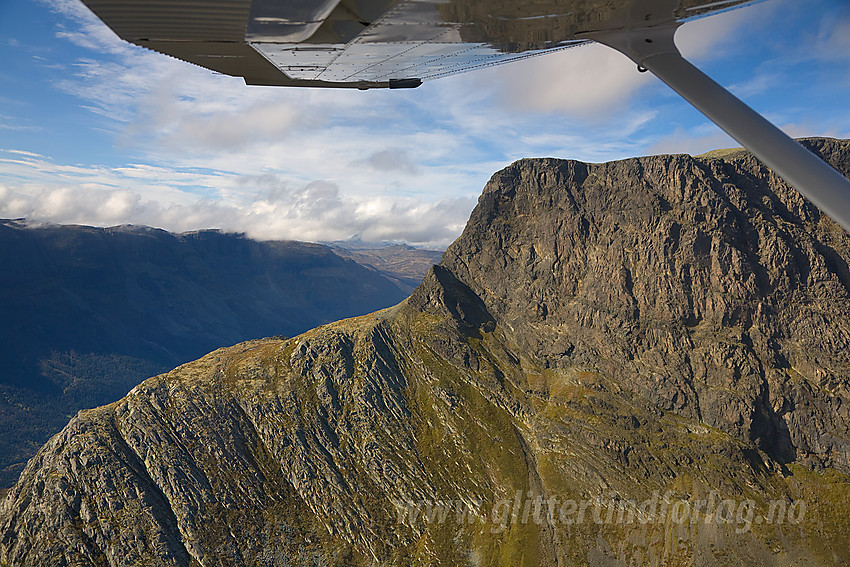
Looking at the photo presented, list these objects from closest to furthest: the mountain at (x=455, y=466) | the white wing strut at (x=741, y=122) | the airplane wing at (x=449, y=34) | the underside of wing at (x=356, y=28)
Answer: the underside of wing at (x=356, y=28) < the airplane wing at (x=449, y=34) < the white wing strut at (x=741, y=122) < the mountain at (x=455, y=466)

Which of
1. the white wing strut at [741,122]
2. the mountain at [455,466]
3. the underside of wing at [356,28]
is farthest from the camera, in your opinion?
the mountain at [455,466]

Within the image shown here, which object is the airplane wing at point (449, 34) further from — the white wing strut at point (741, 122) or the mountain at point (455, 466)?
the mountain at point (455, 466)

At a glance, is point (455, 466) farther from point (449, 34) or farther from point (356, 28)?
point (356, 28)

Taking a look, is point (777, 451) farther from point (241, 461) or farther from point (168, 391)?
point (168, 391)

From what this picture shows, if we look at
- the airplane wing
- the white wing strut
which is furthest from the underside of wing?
the white wing strut

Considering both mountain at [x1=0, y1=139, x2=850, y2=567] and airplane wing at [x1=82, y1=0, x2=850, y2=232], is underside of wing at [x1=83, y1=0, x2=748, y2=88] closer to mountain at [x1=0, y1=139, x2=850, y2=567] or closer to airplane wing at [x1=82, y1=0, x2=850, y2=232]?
airplane wing at [x1=82, y1=0, x2=850, y2=232]

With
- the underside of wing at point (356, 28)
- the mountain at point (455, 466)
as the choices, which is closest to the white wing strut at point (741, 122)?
the underside of wing at point (356, 28)

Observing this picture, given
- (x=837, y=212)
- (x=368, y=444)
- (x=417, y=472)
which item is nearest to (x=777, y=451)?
(x=417, y=472)
